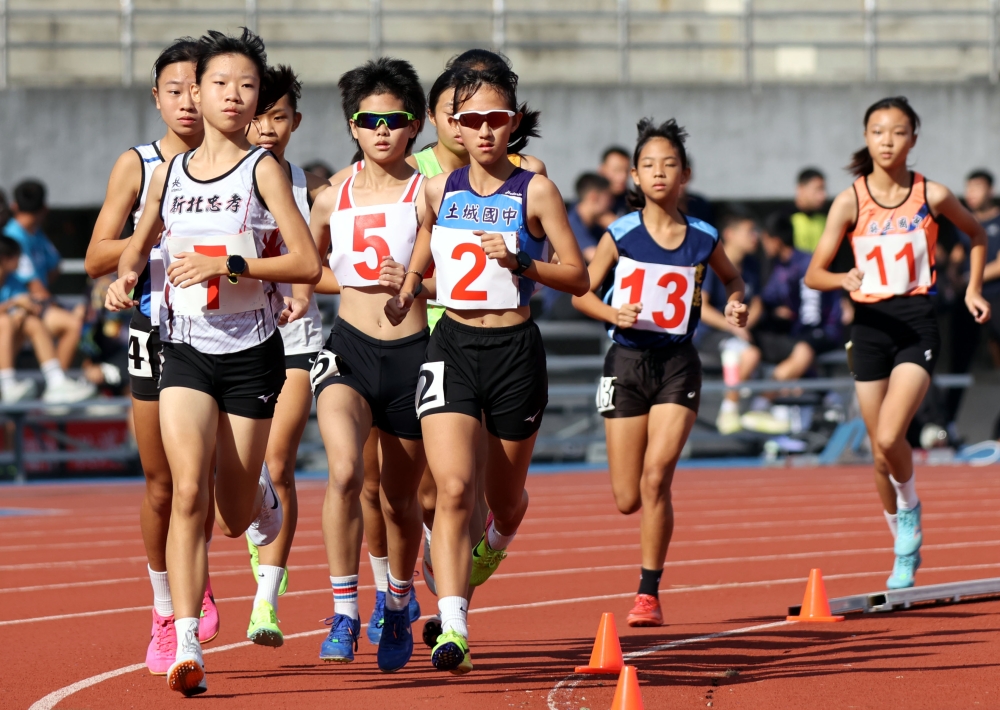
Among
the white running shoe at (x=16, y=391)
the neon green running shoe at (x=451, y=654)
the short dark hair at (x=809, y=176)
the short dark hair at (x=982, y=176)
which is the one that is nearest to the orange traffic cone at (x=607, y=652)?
the neon green running shoe at (x=451, y=654)

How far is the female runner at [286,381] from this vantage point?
6.65 metres

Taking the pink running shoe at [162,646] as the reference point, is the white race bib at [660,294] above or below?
above

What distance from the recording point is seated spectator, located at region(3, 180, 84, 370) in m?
16.2

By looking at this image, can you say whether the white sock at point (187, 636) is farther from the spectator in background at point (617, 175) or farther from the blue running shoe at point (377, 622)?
the spectator in background at point (617, 175)

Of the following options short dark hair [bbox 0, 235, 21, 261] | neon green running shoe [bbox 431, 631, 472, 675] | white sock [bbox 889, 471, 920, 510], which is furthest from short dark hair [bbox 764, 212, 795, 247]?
neon green running shoe [bbox 431, 631, 472, 675]

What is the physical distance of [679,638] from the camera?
741 cm

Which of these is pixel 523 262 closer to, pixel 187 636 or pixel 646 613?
pixel 187 636

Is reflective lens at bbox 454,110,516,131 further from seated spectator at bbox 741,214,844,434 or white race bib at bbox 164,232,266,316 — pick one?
seated spectator at bbox 741,214,844,434

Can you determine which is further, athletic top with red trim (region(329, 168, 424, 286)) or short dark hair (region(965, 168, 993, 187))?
short dark hair (region(965, 168, 993, 187))

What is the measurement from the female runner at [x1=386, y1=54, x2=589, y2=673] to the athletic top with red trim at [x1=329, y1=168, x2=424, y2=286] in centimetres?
21

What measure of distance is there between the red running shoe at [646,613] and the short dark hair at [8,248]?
10.2 meters

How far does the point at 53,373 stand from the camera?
52.6ft

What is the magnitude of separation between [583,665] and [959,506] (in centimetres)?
776

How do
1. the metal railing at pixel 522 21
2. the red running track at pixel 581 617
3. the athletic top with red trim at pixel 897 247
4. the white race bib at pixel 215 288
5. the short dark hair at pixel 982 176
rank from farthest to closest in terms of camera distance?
the metal railing at pixel 522 21 < the short dark hair at pixel 982 176 < the athletic top with red trim at pixel 897 247 < the red running track at pixel 581 617 < the white race bib at pixel 215 288
